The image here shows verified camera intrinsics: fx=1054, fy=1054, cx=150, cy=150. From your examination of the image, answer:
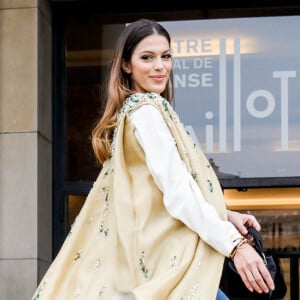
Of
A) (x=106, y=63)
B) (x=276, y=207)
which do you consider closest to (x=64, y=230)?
(x=106, y=63)

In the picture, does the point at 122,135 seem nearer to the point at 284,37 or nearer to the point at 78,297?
the point at 78,297

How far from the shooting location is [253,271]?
115 inches

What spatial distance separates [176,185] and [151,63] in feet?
1.43

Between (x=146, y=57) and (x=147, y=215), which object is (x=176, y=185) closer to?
(x=147, y=215)

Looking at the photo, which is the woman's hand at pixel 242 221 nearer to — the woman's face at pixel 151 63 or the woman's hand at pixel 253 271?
the woman's hand at pixel 253 271

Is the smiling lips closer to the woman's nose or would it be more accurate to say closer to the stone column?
the woman's nose

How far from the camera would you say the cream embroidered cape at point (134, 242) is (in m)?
3.02

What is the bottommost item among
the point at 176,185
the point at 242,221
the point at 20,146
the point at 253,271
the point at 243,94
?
the point at 253,271

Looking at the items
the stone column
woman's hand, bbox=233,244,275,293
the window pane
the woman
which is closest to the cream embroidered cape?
the woman

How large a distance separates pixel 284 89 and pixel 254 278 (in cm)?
557

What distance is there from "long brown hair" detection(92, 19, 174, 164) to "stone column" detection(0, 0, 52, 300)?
4.55 m

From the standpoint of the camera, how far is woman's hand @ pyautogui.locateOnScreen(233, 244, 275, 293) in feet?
9.58

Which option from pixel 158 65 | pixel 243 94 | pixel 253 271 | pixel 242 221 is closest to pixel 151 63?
pixel 158 65

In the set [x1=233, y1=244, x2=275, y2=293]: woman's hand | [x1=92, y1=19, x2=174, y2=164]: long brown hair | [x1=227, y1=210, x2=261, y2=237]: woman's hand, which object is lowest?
[x1=233, y1=244, x2=275, y2=293]: woman's hand
